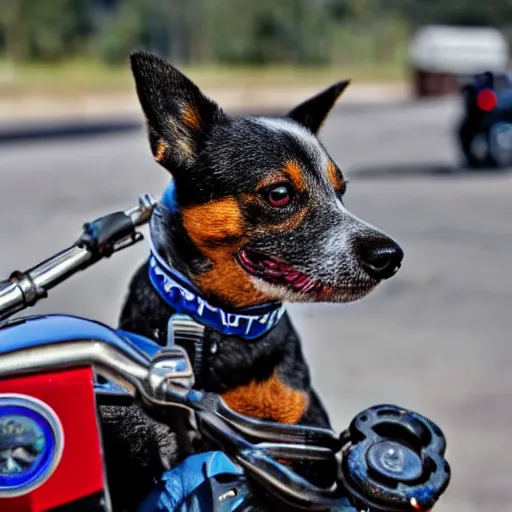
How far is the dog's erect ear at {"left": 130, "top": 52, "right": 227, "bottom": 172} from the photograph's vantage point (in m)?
1.42

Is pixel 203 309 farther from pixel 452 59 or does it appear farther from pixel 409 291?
pixel 452 59

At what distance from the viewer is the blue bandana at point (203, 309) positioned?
155cm

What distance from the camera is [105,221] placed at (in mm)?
1470

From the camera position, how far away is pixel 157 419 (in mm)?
1234

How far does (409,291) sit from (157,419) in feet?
16.1

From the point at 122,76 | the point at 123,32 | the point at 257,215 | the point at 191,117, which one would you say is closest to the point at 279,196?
the point at 257,215

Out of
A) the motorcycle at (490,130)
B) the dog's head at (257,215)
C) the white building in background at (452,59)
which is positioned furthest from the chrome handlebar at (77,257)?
the white building in background at (452,59)

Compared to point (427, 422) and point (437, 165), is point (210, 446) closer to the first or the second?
point (427, 422)

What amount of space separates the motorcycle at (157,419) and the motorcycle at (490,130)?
32.5 feet

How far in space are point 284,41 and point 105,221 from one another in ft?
132

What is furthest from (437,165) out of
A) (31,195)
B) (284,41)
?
(284,41)

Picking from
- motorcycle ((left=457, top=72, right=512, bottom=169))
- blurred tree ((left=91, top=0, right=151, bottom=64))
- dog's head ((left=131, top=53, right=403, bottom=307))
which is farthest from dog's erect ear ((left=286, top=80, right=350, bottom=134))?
blurred tree ((left=91, top=0, right=151, bottom=64))

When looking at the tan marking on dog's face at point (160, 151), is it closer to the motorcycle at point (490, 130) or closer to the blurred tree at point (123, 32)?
the motorcycle at point (490, 130)

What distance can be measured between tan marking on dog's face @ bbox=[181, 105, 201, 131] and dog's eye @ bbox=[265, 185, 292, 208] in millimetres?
176
